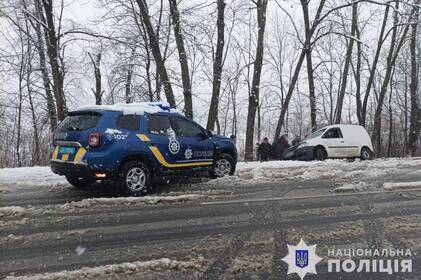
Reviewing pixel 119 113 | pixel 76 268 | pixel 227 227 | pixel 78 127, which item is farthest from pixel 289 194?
pixel 76 268

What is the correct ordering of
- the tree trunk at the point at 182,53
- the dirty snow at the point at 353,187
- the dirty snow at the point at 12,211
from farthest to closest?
1. the tree trunk at the point at 182,53
2. the dirty snow at the point at 353,187
3. the dirty snow at the point at 12,211

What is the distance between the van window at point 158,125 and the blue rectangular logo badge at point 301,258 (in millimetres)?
5210

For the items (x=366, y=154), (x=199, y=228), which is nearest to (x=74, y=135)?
(x=199, y=228)

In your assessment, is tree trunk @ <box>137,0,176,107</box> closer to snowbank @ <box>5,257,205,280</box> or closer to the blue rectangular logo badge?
the blue rectangular logo badge

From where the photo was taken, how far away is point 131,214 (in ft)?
23.2

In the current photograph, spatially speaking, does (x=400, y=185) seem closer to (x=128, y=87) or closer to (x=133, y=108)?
(x=133, y=108)

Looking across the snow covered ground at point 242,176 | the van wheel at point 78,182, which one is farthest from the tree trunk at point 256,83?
the van wheel at point 78,182

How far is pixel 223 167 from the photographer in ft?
38.0

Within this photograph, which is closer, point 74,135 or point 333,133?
point 74,135

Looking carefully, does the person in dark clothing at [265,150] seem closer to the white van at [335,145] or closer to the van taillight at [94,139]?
the white van at [335,145]

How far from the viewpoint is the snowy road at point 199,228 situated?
446 centimetres

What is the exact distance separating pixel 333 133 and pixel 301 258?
51.5 ft

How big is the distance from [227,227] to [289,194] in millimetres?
3100

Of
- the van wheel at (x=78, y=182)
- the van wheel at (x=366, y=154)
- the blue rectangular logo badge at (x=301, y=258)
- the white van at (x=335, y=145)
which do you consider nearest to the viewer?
the blue rectangular logo badge at (x=301, y=258)
